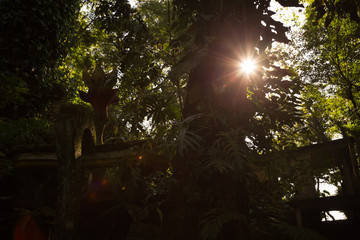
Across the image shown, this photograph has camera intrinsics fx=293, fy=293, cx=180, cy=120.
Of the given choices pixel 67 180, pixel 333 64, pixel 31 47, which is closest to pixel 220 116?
pixel 67 180

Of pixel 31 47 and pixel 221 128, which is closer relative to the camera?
pixel 221 128

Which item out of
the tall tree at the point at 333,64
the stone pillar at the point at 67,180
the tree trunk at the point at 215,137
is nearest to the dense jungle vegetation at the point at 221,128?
the tree trunk at the point at 215,137

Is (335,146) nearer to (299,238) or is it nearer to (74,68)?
(299,238)

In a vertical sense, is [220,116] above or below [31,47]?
below

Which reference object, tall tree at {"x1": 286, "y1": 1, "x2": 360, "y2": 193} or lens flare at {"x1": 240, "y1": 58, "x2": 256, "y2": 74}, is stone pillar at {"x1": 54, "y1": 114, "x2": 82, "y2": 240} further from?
tall tree at {"x1": 286, "y1": 1, "x2": 360, "y2": 193}

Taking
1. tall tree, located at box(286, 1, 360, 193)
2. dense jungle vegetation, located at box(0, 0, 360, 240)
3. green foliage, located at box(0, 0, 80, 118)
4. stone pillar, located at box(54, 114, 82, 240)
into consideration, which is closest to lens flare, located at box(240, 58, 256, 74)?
dense jungle vegetation, located at box(0, 0, 360, 240)

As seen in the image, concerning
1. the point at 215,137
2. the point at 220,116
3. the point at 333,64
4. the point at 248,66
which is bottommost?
the point at 215,137

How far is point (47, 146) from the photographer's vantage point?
5168mm

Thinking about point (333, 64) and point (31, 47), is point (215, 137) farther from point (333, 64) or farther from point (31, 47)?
point (333, 64)

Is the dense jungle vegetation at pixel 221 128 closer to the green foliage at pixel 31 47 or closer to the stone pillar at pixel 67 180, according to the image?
the stone pillar at pixel 67 180

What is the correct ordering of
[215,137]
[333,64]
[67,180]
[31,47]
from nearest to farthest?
[215,137] → [67,180] → [31,47] → [333,64]

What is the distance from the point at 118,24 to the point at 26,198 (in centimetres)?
391

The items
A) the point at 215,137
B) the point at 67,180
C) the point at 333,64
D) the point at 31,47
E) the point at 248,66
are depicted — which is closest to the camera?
the point at 248,66

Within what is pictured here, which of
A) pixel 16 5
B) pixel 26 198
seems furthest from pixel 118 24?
pixel 16 5
